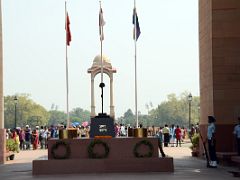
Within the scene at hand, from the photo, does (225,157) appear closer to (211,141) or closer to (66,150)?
(211,141)

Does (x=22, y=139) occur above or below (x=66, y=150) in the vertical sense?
above

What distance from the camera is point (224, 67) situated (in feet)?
83.1

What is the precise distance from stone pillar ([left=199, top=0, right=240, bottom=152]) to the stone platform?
430 cm

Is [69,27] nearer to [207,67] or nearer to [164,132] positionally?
[207,67]

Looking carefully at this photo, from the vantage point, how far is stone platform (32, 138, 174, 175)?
68.9 ft

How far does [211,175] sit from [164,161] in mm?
2099

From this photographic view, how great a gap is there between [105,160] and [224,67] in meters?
6.67

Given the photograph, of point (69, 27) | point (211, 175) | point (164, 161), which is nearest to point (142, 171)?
point (164, 161)

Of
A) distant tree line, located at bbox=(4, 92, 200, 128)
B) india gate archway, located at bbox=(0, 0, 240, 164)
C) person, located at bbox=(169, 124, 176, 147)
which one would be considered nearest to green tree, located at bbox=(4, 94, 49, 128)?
distant tree line, located at bbox=(4, 92, 200, 128)

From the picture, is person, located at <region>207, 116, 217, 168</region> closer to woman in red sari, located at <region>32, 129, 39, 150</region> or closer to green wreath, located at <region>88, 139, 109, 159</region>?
green wreath, located at <region>88, 139, 109, 159</region>

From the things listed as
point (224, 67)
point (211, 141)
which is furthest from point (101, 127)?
point (224, 67)

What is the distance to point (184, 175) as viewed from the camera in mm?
19500

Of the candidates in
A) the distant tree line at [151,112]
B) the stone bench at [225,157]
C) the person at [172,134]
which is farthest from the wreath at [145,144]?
the distant tree line at [151,112]

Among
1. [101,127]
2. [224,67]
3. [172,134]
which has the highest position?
[224,67]
